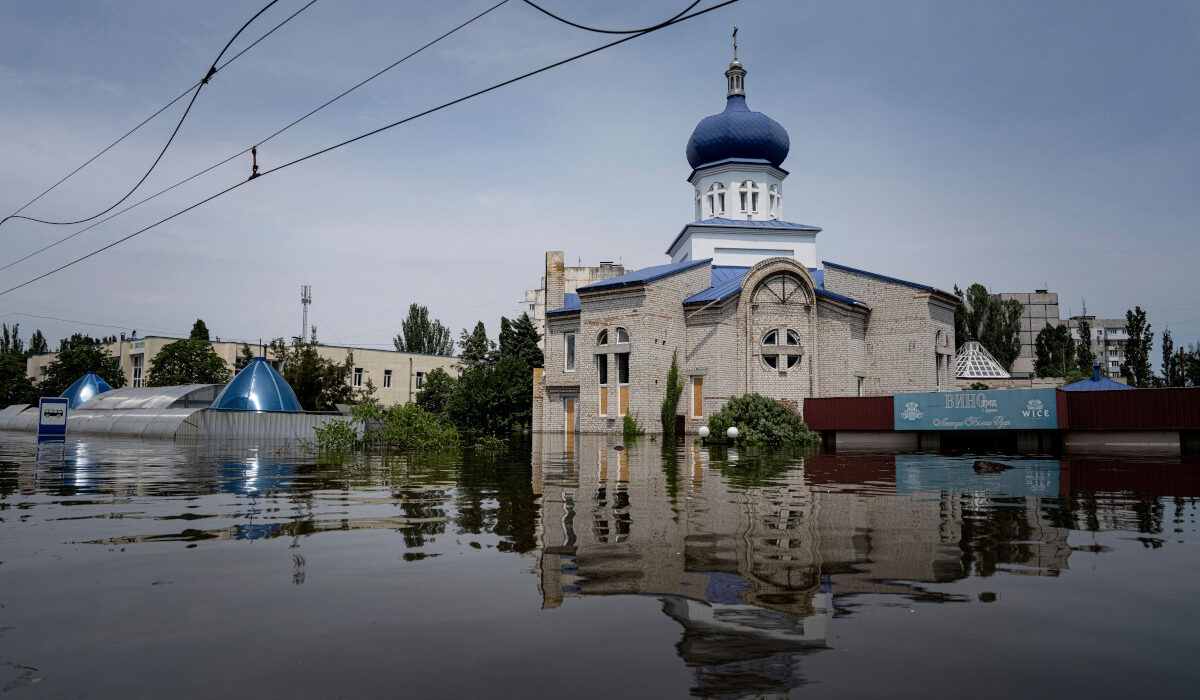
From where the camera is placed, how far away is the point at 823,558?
19.2 ft

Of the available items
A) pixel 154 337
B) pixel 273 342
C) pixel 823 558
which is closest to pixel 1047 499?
pixel 823 558

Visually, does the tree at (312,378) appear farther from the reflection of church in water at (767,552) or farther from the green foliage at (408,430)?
the reflection of church in water at (767,552)

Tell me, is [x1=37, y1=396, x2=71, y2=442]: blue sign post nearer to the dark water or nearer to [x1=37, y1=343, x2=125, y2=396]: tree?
the dark water

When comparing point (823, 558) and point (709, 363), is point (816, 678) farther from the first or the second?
point (709, 363)

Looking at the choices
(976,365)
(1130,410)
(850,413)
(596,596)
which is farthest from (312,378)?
(596,596)

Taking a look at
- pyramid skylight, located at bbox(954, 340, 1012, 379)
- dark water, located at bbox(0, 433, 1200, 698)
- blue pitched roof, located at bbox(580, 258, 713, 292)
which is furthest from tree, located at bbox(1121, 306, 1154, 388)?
dark water, located at bbox(0, 433, 1200, 698)

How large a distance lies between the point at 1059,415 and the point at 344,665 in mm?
25732

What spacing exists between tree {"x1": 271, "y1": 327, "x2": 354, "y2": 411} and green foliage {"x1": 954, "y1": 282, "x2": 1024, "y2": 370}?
51.2m

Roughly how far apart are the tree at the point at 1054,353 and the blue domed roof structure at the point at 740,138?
4149 cm

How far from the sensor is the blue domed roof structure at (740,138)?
145 ft

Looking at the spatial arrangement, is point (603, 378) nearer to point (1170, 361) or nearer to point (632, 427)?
point (632, 427)

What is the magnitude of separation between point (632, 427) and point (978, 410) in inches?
600

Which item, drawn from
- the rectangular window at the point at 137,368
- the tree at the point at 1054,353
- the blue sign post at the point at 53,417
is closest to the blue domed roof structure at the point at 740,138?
the blue sign post at the point at 53,417

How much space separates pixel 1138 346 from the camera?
7038 centimetres
